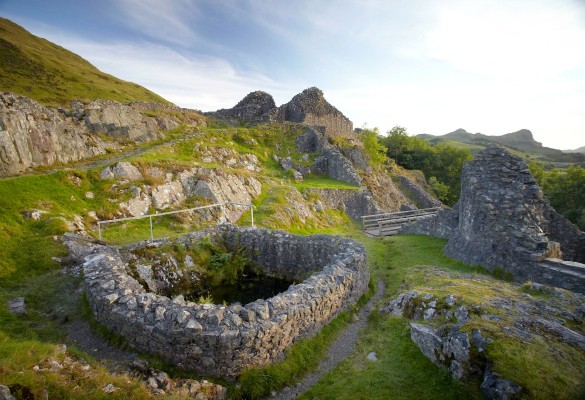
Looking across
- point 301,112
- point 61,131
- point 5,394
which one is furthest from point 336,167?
point 5,394

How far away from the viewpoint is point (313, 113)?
4631 cm

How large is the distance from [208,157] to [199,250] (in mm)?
17199

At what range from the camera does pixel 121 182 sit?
61.8ft

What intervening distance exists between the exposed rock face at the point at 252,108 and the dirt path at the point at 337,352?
1573 inches

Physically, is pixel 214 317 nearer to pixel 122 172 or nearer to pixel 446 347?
pixel 446 347

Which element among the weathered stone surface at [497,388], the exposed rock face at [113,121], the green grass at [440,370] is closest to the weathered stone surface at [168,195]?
the exposed rock face at [113,121]

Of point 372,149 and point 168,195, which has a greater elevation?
point 372,149

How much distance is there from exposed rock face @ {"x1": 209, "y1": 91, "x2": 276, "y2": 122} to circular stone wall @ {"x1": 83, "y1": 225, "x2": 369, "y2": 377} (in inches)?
1560

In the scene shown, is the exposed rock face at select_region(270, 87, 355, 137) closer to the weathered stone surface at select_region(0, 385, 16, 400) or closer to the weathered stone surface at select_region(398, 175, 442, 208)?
the weathered stone surface at select_region(398, 175, 442, 208)

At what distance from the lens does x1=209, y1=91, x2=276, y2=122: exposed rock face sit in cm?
4825

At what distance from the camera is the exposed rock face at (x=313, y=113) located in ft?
152

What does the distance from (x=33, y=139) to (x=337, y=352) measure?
22.4 m

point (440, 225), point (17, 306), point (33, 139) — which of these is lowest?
point (17, 306)

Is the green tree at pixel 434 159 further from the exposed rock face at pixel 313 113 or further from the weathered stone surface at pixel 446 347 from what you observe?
the weathered stone surface at pixel 446 347
